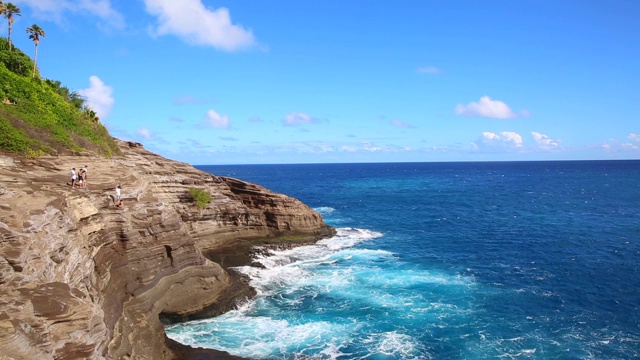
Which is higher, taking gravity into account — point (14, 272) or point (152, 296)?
point (14, 272)

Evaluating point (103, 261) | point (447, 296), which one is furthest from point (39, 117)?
point (447, 296)

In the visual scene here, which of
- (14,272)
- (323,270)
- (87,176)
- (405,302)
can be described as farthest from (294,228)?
(14,272)

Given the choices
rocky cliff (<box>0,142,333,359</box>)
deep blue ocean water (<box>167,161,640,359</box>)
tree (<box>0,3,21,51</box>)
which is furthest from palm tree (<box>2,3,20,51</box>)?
deep blue ocean water (<box>167,161,640,359</box>)

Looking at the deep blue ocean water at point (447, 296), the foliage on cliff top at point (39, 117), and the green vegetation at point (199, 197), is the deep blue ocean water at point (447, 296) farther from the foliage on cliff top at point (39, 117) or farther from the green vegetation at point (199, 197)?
the foliage on cliff top at point (39, 117)

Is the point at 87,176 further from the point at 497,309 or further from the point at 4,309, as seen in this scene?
the point at 497,309

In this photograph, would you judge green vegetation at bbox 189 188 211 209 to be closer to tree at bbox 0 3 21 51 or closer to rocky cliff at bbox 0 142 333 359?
rocky cliff at bbox 0 142 333 359

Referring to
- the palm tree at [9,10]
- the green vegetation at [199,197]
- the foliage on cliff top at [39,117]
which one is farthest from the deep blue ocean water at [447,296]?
the palm tree at [9,10]
